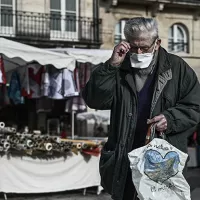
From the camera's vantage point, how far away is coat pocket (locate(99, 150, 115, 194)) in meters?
2.81

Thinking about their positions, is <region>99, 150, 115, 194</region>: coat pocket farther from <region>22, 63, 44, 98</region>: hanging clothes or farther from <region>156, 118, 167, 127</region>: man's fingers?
<region>22, 63, 44, 98</region>: hanging clothes

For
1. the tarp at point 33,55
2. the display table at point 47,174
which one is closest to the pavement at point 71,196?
the display table at point 47,174

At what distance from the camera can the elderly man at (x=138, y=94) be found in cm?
269

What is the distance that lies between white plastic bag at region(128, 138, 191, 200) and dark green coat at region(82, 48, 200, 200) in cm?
21

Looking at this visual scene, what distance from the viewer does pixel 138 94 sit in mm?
2797

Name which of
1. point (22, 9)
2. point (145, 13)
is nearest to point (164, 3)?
point (145, 13)

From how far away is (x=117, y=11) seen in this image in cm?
2088

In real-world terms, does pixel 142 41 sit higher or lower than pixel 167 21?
lower

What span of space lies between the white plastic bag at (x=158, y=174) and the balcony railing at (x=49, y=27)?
1582cm

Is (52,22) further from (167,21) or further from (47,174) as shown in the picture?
(47,174)

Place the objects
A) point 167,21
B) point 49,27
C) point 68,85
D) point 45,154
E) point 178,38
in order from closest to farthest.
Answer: point 45,154
point 68,85
point 49,27
point 167,21
point 178,38

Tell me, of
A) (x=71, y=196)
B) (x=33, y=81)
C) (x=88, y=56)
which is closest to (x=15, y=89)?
(x=33, y=81)

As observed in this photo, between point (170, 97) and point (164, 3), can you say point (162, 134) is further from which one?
point (164, 3)

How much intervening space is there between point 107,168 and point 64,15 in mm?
16949
